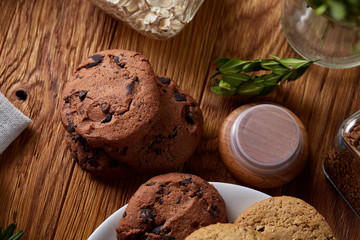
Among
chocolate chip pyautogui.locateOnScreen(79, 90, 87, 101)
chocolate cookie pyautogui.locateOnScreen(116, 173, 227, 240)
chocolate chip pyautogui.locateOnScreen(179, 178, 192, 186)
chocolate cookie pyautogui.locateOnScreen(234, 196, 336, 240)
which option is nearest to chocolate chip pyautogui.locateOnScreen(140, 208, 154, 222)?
chocolate cookie pyautogui.locateOnScreen(116, 173, 227, 240)

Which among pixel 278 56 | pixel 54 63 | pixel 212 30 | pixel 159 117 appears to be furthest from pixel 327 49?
pixel 54 63

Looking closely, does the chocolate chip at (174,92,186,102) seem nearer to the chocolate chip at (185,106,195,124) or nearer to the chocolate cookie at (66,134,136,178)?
the chocolate chip at (185,106,195,124)

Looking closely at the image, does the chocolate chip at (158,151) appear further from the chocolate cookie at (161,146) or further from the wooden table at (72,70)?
the wooden table at (72,70)

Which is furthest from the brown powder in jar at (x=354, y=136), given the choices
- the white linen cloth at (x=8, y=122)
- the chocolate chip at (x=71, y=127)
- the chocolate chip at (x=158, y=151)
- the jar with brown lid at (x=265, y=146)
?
the white linen cloth at (x=8, y=122)

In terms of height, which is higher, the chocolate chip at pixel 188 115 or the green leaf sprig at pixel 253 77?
the green leaf sprig at pixel 253 77

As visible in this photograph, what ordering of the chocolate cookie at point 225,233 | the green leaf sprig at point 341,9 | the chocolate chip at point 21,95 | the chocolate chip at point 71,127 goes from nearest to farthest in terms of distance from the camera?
the green leaf sprig at point 341,9
the chocolate cookie at point 225,233
the chocolate chip at point 71,127
the chocolate chip at point 21,95

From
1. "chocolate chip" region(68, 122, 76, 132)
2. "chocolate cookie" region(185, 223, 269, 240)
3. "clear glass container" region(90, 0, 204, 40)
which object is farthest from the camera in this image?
"clear glass container" region(90, 0, 204, 40)

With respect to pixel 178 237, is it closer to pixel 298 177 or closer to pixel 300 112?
pixel 298 177

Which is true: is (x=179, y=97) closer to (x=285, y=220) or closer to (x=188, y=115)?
(x=188, y=115)
